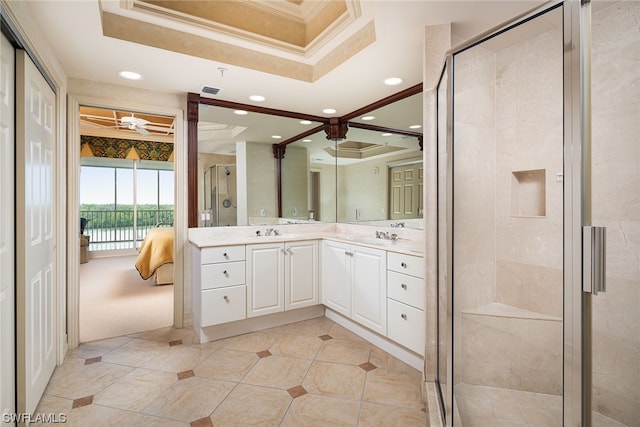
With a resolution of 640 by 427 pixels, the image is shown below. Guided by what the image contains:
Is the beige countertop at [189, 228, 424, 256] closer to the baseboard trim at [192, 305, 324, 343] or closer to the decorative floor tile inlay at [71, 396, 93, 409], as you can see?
the baseboard trim at [192, 305, 324, 343]

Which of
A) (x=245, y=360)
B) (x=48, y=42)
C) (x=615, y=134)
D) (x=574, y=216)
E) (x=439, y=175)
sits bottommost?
(x=245, y=360)

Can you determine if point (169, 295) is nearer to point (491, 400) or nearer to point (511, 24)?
point (491, 400)

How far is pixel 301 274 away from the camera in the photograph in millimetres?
3145

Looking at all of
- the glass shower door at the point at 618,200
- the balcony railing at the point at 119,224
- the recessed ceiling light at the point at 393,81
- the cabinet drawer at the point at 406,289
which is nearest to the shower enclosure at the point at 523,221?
the glass shower door at the point at 618,200

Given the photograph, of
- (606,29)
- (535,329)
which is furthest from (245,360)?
(606,29)

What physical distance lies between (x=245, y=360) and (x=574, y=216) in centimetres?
228

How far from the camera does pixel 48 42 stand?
2051 millimetres

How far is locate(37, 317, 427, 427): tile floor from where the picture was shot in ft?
5.90

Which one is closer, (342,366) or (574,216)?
(574,216)

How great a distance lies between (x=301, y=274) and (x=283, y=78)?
5.78ft

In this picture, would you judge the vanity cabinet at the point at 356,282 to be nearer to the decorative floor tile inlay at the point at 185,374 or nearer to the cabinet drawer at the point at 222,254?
the cabinet drawer at the point at 222,254

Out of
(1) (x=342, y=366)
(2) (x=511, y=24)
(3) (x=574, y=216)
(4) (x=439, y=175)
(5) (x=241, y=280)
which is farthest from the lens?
(5) (x=241, y=280)

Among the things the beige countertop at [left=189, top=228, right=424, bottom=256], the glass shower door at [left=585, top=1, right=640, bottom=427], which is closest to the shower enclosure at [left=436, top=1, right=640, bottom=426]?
the glass shower door at [left=585, top=1, right=640, bottom=427]

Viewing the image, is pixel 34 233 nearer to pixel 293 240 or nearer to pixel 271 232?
pixel 293 240
